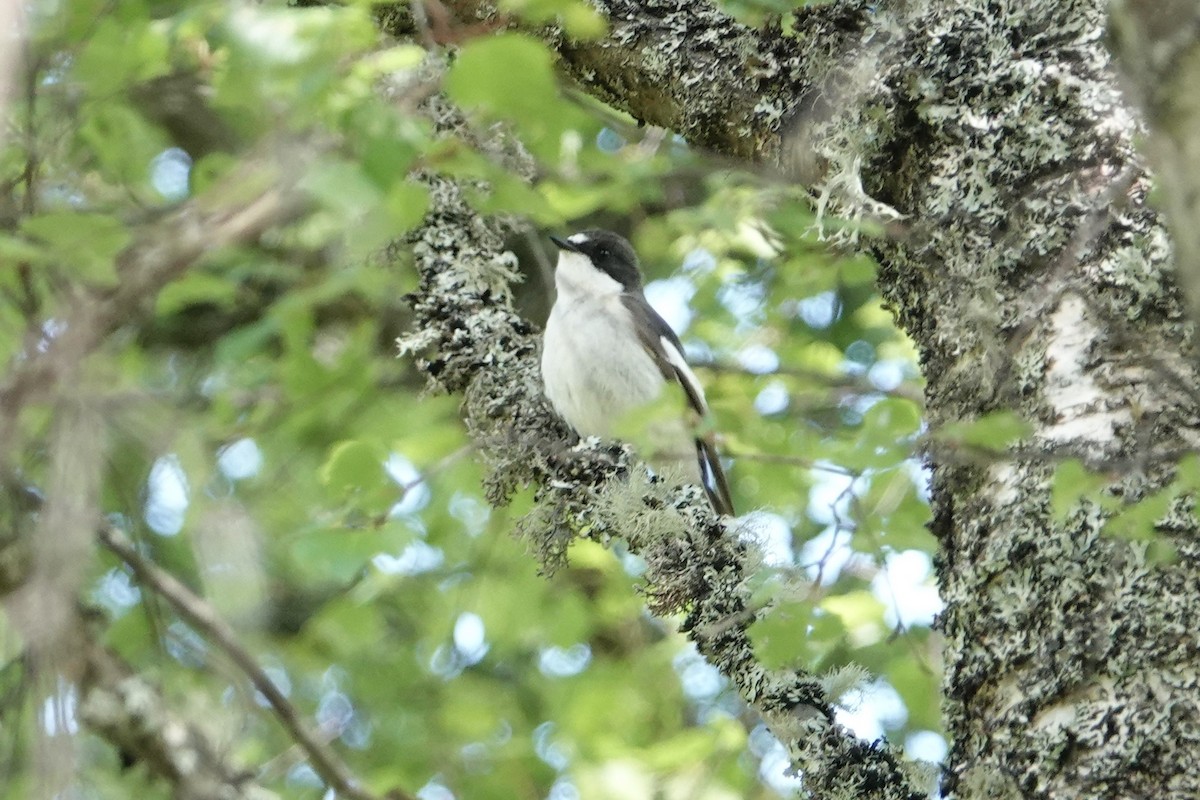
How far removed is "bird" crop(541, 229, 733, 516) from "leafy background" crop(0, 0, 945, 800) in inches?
8.1

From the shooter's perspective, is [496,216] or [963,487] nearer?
[963,487]

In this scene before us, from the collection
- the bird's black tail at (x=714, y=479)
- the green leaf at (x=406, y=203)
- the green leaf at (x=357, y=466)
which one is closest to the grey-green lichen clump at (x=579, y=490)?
the green leaf at (x=406, y=203)

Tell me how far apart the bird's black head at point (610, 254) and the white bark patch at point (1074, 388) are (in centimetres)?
390

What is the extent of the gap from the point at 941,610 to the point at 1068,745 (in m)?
0.39

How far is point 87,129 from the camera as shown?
4832 mm

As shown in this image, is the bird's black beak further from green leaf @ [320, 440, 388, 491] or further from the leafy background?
green leaf @ [320, 440, 388, 491]

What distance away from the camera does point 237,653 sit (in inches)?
161

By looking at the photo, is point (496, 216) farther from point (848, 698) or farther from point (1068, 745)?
point (1068, 745)

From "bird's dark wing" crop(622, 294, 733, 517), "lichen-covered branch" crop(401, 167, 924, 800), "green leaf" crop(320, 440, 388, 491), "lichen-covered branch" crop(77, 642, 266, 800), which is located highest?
"lichen-covered branch" crop(401, 167, 924, 800)

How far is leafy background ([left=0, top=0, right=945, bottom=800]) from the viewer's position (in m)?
2.73

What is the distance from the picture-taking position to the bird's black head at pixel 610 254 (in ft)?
19.8

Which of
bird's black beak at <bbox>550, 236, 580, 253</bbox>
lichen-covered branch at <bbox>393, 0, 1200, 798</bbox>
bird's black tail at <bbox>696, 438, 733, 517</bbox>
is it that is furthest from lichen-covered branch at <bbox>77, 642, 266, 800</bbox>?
bird's black beak at <bbox>550, 236, 580, 253</bbox>

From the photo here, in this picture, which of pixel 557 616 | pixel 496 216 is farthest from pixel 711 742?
pixel 496 216

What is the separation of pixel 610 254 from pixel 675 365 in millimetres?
833
